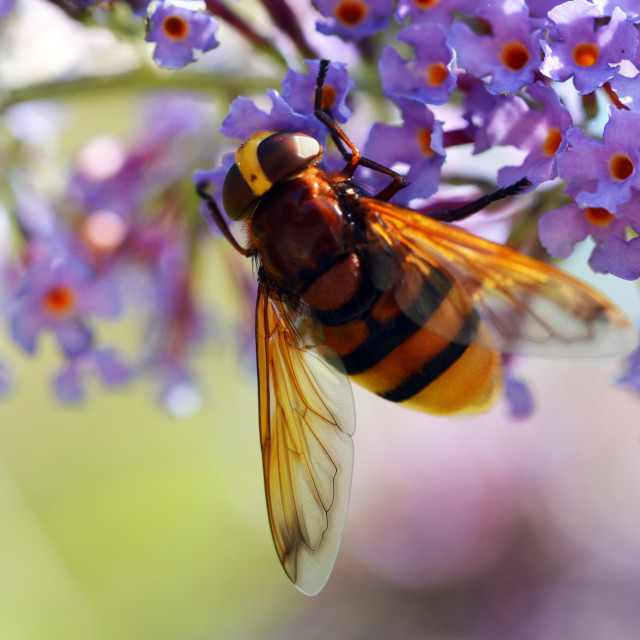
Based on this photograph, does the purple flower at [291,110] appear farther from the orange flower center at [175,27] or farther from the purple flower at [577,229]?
the purple flower at [577,229]

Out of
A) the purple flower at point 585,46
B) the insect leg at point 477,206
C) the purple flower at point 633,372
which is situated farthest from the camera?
the purple flower at point 633,372

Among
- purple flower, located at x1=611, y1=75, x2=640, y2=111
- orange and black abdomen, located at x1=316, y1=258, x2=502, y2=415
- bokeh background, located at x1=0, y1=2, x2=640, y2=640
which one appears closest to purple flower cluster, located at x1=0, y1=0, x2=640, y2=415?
purple flower, located at x1=611, y1=75, x2=640, y2=111

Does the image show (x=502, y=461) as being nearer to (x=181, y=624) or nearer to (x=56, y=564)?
(x=181, y=624)

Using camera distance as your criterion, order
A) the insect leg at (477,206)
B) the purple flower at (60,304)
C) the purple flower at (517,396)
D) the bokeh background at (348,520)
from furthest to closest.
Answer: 1. the bokeh background at (348,520)
2. the purple flower at (60,304)
3. the purple flower at (517,396)
4. the insect leg at (477,206)

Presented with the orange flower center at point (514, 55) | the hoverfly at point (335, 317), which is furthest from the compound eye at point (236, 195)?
the orange flower center at point (514, 55)

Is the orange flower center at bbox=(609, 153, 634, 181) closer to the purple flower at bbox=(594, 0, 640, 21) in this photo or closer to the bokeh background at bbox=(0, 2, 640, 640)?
the purple flower at bbox=(594, 0, 640, 21)

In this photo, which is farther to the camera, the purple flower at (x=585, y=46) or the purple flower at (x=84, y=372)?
the purple flower at (x=84, y=372)
